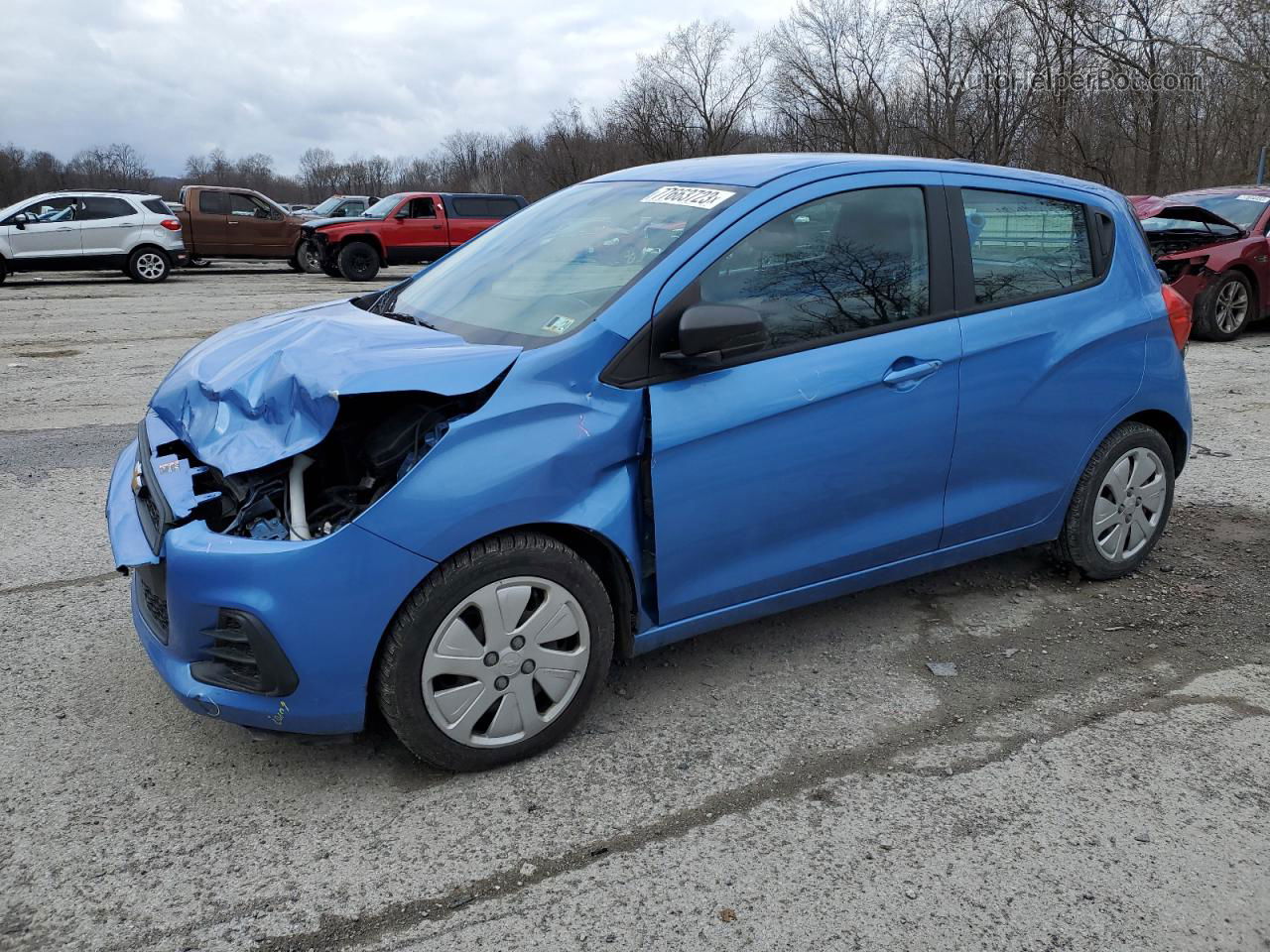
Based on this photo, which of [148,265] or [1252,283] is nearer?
[1252,283]

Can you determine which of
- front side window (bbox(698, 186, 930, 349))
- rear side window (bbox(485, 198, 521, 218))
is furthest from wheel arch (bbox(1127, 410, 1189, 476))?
rear side window (bbox(485, 198, 521, 218))

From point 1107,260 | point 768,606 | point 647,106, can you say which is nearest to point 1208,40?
point 1107,260

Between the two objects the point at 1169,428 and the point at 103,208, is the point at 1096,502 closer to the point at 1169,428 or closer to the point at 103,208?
the point at 1169,428

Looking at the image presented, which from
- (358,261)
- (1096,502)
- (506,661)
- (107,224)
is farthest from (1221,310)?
(107,224)

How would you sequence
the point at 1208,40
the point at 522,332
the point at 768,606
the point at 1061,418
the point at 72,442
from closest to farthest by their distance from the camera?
the point at 522,332 < the point at 768,606 < the point at 1061,418 < the point at 72,442 < the point at 1208,40

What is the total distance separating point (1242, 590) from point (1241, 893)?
2212mm

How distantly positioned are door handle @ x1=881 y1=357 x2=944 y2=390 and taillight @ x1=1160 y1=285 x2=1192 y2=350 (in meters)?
1.44

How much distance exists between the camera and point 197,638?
8.80ft

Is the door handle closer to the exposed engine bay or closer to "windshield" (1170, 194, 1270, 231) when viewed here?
the exposed engine bay

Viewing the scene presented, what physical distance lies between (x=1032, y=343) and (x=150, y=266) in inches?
763

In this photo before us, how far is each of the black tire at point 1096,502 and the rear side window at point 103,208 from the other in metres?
19.3

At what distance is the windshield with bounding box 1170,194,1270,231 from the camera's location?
11.3 m

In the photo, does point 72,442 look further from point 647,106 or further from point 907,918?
point 647,106

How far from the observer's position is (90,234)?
61.4 ft
